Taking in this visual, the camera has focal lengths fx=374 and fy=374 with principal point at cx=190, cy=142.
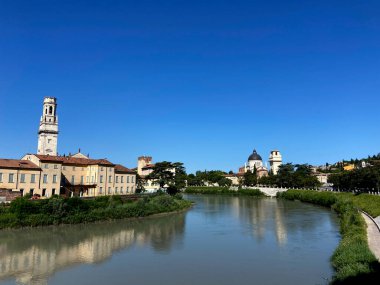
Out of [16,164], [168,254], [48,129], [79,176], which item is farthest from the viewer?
[48,129]

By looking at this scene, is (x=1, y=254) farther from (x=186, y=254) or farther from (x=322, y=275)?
(x=322, y=275)

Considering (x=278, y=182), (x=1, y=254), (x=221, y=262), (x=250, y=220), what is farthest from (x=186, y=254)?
(x=278, y=182)

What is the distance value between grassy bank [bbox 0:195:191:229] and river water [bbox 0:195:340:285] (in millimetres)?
985

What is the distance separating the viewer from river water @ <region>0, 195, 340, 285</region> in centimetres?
1853

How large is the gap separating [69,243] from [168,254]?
7.82 metres

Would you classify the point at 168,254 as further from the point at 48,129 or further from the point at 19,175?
the point at 48,129

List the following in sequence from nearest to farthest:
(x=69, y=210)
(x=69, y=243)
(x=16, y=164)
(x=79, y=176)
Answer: (x=69, y=243)
(x=69, y=210)
(x=16, y=164)
(x=79, y=176)

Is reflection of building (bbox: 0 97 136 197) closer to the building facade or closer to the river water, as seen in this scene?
the river water

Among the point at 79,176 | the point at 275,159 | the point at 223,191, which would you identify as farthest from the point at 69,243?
the point at 275,159

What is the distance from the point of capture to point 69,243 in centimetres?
2689

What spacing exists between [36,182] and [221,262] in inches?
1129

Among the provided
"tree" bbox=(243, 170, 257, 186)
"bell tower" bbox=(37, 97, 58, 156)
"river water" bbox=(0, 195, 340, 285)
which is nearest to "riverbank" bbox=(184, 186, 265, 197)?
"tree" bbox=(243, 170, 257, 186)

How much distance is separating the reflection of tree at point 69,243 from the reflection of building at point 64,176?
11.2m

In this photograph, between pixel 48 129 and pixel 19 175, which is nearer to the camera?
pixel 19 175
